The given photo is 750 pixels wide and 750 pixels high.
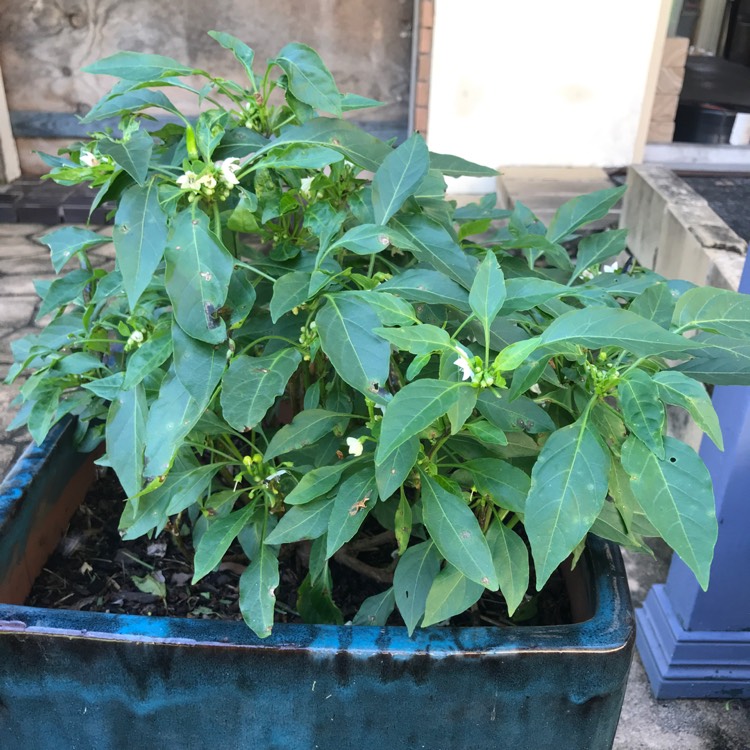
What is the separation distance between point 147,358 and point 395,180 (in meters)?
0.34

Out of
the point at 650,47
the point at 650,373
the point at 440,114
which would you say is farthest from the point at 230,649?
the point at 650,47

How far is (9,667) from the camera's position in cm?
87

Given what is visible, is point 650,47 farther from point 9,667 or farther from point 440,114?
point 9,667

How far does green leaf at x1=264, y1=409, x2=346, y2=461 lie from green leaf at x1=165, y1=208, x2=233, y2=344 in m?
0.16

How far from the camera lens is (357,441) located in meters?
0.86

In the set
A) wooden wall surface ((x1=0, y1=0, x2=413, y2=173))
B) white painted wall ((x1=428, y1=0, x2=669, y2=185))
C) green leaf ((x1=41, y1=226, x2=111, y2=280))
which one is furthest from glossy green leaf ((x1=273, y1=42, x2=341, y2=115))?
wooden wall surface ((x1=0, y1=0, x2=413, y2=173))

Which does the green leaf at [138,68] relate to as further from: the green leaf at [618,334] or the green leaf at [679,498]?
the green leaf at [679,498]

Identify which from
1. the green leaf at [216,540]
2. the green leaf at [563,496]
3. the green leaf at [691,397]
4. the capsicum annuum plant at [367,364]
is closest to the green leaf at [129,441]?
the capsicum annuum plant at [367,364]

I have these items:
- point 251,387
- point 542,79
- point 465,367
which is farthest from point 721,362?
point 542,79

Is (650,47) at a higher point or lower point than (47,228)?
higher

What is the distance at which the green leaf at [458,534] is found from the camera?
2.63ft

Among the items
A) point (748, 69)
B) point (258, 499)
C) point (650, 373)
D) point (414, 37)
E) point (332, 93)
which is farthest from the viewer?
point (748, 69)

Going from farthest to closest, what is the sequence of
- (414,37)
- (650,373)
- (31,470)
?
(414,37), (31,470), (650,373)

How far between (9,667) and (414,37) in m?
3.53
